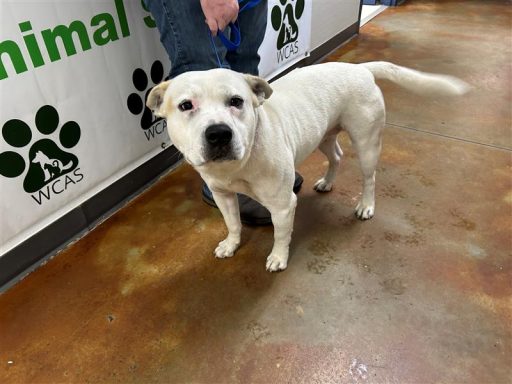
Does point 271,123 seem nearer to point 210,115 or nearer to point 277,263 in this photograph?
point 210,115

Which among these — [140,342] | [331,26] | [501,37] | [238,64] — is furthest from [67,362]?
[501,37]

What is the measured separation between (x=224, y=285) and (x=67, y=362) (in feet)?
2.28

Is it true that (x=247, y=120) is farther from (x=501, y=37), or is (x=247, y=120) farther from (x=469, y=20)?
(x=469, y=20)

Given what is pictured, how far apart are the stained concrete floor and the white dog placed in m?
0.17

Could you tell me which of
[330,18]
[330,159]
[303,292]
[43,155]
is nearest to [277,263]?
[303,292]

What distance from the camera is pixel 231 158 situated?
1.29 metres

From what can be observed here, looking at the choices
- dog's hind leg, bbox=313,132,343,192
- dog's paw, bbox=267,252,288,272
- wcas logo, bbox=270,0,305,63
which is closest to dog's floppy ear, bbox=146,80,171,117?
dog's paw, bbox=267,252,288,272

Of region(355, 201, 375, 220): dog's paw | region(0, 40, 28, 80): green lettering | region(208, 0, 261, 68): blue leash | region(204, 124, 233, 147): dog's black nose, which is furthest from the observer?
region(355, 201, 375, 220): dog's paw

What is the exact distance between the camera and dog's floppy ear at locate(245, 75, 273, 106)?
1412 millimetres

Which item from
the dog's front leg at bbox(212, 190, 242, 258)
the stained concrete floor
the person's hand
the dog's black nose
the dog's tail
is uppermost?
the person's hand

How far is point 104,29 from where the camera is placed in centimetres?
192

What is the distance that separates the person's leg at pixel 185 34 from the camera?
5.28 ft

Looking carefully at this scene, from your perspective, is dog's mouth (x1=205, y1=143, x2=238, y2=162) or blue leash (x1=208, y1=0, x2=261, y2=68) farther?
blue leash (x1=208, y1=0, x2=261, y2=68)

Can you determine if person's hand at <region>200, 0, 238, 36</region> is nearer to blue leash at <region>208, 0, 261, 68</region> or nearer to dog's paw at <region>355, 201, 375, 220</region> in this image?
blue leash at <region>208, 0, 261, 68</region>
